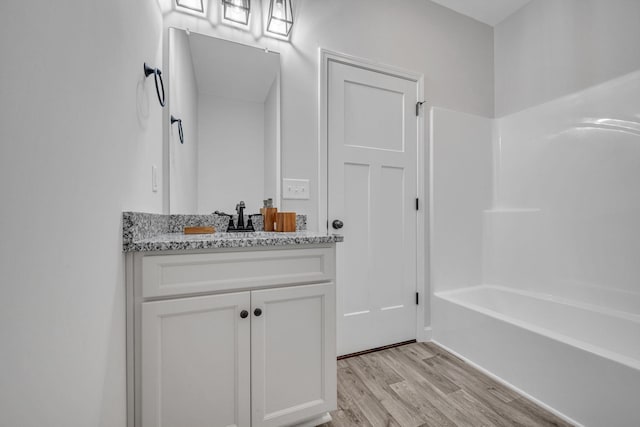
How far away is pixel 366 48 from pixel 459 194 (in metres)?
1.35

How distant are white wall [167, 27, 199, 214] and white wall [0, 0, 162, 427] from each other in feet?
1.76

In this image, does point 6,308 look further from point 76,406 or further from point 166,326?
point 166,326

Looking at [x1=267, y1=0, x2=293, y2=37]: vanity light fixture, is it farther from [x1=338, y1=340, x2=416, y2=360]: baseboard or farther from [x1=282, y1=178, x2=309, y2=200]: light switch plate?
[x1=338, y1=340, x2=416, y2=360]: baseboard

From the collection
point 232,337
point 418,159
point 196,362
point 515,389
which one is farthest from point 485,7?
point 196,362

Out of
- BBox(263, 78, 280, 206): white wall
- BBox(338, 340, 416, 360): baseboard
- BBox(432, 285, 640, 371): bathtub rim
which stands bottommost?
BBox(338, 340, 416, 360): baseboard

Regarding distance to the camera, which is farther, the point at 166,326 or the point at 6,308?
the point at 166,326

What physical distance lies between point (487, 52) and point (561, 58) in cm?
60

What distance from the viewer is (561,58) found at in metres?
2.00

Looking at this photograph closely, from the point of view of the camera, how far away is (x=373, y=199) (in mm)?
1960

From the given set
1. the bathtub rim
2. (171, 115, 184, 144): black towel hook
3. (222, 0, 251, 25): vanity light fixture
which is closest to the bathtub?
the bathtub rim

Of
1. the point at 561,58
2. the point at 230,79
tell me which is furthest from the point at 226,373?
the point at 561,58

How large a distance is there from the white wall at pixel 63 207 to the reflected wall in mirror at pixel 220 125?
21.9 inches

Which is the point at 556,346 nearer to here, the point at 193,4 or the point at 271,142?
the point at 271,142

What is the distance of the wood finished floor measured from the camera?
127 centimetres
